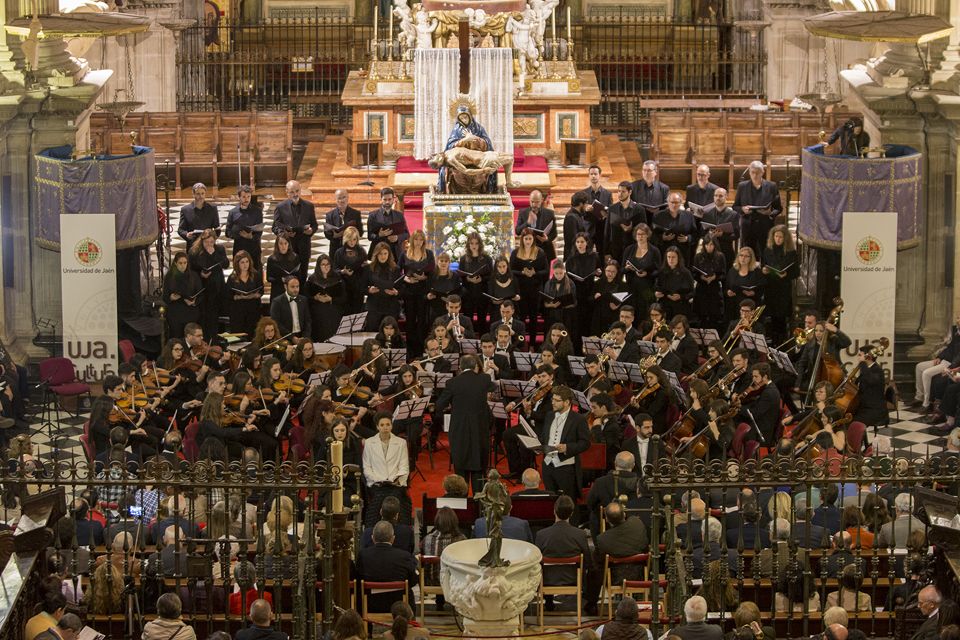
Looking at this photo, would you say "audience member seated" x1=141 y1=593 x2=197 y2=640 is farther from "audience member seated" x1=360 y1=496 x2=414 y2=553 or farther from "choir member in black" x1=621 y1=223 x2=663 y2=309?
"choir member in black" x1=621 y1=223 x2=663 y2=309

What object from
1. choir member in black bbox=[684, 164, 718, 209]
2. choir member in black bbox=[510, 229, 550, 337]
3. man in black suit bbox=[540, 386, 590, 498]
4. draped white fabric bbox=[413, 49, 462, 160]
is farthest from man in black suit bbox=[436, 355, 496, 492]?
draped white fabric bbox=[413, 49, 462, 160]

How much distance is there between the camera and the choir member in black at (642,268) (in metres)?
17.9

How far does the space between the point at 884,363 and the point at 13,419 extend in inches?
305

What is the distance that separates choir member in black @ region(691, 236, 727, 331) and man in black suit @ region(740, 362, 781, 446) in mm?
2837

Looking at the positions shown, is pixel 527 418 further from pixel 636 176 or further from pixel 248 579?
pixel 636 176

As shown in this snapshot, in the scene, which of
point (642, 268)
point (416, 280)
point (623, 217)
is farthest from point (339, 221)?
point (642, 268)

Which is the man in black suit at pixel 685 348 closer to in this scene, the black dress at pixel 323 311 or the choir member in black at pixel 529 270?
the choir member in black at pixel 529 270

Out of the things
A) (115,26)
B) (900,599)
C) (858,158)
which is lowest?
(900,599)

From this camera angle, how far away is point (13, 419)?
16.3m

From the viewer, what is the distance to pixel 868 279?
57.0ft

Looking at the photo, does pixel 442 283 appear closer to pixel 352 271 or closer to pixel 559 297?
pixel 352 271

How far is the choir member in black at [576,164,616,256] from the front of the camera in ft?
63.4

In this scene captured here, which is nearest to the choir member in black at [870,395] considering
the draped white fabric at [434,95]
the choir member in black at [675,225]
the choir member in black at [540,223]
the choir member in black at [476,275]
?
the choir member in black at [675,225]

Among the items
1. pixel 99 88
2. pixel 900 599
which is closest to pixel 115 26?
pixel 99 88
